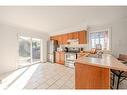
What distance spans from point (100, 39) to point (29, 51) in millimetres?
4042

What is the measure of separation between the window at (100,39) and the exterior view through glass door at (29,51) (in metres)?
3.47

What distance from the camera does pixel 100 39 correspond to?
4.62m

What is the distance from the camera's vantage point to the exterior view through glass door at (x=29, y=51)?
5262 mm

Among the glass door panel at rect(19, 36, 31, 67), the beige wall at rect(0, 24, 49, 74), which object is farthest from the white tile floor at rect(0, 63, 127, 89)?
the glass door panel at rect(19, 36, 31, 67)

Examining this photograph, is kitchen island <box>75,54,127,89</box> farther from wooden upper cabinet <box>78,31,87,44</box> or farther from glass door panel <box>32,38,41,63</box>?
glass door panel <box>32,38,41,63</box>

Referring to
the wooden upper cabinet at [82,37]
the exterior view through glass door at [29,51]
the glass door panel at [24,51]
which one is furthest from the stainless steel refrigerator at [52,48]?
the wooden upper cabinet at [82,37]

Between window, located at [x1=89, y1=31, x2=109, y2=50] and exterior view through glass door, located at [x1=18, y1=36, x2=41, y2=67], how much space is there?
3474mm

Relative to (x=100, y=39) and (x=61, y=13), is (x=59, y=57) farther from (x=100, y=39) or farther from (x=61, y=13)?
(x=61, y=13)

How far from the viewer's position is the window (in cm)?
441

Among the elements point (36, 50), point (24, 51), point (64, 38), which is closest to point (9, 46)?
point (24, 51)

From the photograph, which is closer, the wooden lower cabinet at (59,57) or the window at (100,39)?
the window at (100,39)

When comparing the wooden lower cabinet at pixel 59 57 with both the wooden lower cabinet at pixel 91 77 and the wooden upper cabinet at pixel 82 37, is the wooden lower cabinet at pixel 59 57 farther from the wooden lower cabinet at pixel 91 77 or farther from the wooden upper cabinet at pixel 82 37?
the wooden lower cabinet at pixel 91 77
